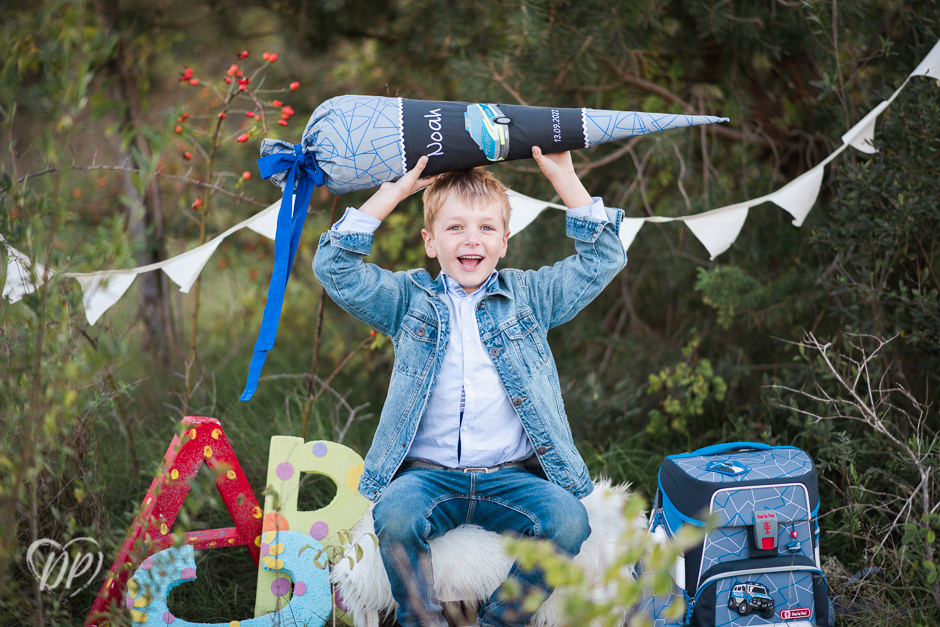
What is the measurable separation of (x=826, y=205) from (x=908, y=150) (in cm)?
61

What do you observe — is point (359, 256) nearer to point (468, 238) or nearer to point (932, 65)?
point (468, 238)

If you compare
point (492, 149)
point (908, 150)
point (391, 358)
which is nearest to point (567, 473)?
point (492, 149)

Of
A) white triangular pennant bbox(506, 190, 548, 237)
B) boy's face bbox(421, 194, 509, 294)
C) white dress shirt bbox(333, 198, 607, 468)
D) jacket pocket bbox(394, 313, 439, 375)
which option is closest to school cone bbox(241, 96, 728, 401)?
boy's face bbox(421, 194, 509, 294)

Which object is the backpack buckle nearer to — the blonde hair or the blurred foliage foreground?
the blurred foliage foreground

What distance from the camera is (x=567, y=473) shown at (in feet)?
7.32

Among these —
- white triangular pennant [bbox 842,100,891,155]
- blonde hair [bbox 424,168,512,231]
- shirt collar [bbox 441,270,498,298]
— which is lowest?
shirt collar [bbox 441,270,498,298]

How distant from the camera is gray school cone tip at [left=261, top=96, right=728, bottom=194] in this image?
7.05 ft

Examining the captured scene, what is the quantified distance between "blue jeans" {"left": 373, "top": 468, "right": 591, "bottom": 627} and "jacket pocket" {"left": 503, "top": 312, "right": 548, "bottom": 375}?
1.09 feet

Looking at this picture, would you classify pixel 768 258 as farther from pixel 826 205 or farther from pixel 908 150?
pixel 908 150

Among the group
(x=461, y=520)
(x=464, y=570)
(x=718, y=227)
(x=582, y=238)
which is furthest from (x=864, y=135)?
(x=464, y=570)

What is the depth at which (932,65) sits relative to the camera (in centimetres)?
259

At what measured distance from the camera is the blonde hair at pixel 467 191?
2270 mm

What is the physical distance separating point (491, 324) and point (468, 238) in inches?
10.9

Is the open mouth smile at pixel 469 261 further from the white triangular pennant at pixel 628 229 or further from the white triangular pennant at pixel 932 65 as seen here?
the white triangular pennant at pixel 932 65
